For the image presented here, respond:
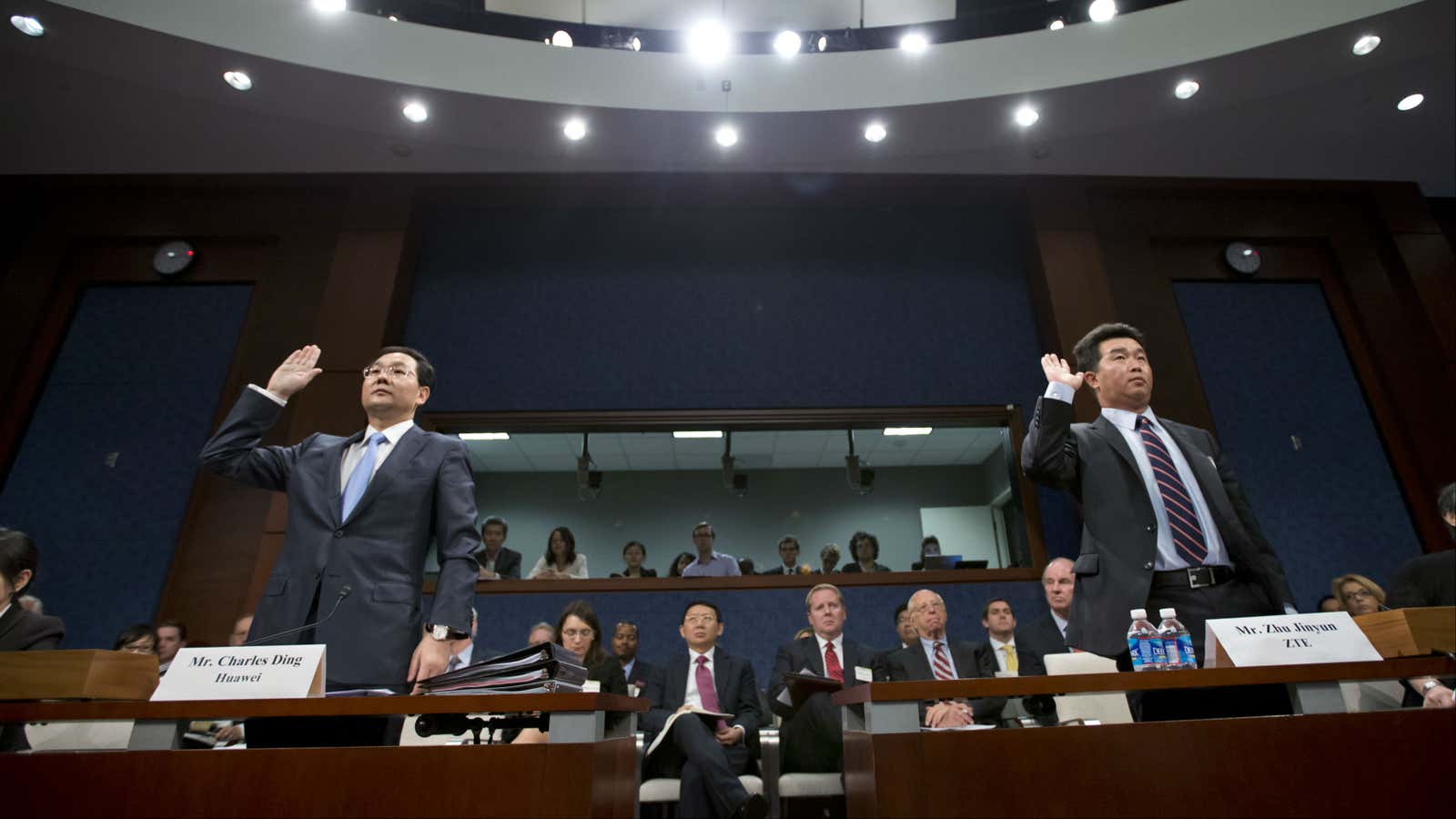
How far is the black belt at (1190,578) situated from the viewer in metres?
1.59

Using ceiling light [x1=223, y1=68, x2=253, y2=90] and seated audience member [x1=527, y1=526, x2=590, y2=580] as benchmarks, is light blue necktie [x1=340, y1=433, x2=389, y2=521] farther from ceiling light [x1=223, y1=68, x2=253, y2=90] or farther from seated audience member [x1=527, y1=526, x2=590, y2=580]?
ceiling light [x1=223, y1=68, x2=253, y2=90]

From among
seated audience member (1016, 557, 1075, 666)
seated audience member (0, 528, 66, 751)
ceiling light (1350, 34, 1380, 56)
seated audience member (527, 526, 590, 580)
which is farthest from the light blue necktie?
ceiling light (1350, 34, 1380, 56)

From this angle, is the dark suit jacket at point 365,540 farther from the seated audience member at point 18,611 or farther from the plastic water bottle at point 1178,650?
the plastic water bottle at point 1178,650

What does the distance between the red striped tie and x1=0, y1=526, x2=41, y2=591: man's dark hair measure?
8.80 feet

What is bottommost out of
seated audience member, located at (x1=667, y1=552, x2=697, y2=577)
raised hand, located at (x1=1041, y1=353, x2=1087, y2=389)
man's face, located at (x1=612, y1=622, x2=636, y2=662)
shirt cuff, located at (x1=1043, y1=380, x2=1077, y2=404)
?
man's face, located at (x1=612, y1=622, x2=636, y2=662)

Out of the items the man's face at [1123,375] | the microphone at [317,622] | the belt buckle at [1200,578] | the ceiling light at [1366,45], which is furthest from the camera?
→ the ceiling light at [1366,45]

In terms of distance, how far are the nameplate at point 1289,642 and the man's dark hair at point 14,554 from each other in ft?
8.55

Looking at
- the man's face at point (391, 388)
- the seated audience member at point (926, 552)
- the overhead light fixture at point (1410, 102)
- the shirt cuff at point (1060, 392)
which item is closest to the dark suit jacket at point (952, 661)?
the seated audience member at point (926, 552)

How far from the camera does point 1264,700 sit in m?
1.27

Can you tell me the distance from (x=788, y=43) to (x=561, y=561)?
3.31 meters

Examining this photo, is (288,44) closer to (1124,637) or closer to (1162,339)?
(1124,637)

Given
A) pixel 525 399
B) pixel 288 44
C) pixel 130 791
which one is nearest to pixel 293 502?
pixel 130 791

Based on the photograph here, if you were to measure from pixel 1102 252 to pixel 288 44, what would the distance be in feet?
16.1

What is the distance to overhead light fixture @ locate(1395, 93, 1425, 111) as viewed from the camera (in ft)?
15.3
